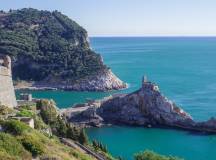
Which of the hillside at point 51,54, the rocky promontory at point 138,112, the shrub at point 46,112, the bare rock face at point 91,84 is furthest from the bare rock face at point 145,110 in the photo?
the shrub at point 46,112

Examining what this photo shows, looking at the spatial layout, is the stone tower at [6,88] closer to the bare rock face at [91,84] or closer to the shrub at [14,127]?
the shrub at [14,127]

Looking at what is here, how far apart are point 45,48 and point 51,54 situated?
3.62 metres

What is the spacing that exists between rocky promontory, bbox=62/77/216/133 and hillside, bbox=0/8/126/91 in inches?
1310

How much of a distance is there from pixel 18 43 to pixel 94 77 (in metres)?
24.1

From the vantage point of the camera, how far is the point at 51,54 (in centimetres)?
12900

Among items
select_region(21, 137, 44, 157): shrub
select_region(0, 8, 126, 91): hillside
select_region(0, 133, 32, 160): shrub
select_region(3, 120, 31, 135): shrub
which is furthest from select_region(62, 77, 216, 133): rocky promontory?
select_region(0, 133, 32, 160): shrub

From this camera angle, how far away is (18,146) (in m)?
19.5

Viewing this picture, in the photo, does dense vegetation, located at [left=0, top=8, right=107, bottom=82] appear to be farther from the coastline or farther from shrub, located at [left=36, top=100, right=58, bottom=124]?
shrub, located at [left=36, top=100, right=58, bottom=124]

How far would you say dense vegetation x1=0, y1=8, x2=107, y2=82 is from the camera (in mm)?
120688

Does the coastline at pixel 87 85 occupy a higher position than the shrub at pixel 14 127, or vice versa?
the shrub at pixel 14 127

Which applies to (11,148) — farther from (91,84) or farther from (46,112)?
(91,84)

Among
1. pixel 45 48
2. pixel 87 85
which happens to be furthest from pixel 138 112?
pixel 45 48

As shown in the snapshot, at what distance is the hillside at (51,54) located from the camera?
11538 centimetres

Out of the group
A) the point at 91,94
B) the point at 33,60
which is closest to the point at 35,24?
the point at 33,60
